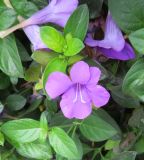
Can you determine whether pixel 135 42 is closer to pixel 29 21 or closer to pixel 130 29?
pixel 130 29

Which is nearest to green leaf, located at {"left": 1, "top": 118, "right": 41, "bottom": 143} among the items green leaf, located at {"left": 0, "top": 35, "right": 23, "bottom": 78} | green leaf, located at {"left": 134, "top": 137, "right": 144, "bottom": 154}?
green leaf, located at {"left": 0, "top": 35, "right": 23, "bottom": 78}

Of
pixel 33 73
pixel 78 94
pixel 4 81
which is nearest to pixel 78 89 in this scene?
pixel 78 94

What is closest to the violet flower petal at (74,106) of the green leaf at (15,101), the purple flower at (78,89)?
the purple flower at (78,89)

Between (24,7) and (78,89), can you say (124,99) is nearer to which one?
(78,89)

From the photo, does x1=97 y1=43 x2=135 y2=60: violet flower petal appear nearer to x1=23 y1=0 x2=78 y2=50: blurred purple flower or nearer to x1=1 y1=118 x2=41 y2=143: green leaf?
x1=23 y1=0 x2=78 y2=50: blurred purple flower

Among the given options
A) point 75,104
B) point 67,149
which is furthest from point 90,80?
point 67,149

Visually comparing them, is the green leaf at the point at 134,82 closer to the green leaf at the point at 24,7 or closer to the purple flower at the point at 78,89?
the purple flower at the point at 78,89
